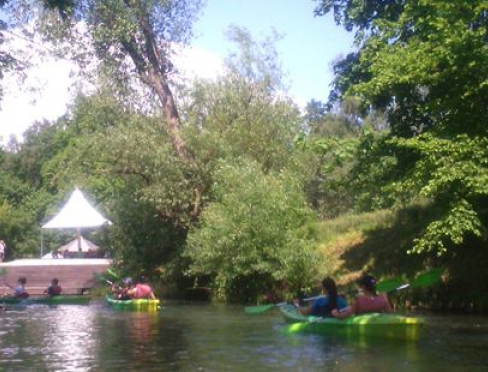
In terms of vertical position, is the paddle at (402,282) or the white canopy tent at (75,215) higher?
the white canopy tent at (75,215)

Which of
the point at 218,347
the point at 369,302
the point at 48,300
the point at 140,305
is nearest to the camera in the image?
the point at 218,347

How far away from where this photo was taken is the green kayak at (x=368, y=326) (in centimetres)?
1578

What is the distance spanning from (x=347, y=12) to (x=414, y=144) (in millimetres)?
8461

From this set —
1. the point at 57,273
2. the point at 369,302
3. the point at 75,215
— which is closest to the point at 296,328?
the point at 369,302

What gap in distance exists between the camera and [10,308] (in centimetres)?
2980

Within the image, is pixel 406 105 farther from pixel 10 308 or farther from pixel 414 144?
pixel 10 308

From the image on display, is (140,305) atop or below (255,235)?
below

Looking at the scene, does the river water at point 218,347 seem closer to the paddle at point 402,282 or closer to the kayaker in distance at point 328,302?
the kayaker in distance at point 328,302

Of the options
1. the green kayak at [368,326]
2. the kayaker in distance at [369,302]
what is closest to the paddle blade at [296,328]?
the green kayak at [368,326]

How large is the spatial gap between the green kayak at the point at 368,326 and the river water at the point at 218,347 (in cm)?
24

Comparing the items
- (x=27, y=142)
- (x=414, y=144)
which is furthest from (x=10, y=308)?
(x=27, y=142)

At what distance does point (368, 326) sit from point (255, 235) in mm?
11756

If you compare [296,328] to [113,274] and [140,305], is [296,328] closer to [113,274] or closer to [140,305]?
[140,305]

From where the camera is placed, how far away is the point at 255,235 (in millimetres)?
27562
